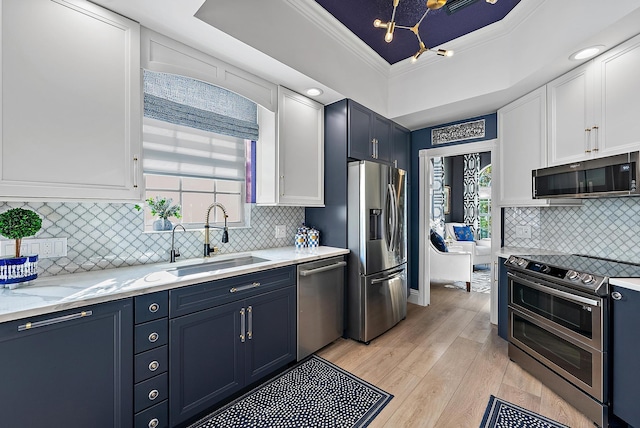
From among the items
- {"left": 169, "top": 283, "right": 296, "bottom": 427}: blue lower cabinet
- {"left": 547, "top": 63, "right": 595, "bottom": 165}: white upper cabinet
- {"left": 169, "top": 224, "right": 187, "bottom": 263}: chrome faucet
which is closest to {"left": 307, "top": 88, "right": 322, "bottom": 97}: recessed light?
{"left": 169, "top": 224, "right": 187, "bottom": 263}: chrome faucet

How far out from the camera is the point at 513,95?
2812mm

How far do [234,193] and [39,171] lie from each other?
1498mm

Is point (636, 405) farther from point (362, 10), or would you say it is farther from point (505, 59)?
point (362, 10)

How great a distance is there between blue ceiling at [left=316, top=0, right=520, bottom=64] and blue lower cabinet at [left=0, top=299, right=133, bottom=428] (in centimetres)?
268

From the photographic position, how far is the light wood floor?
186 cm

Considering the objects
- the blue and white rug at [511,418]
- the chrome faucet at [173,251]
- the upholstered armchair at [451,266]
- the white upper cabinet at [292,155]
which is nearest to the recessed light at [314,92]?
the white upper cabinet at [292,155]

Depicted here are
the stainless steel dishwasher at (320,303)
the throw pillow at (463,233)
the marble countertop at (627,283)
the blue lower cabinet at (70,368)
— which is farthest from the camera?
the throw pillow at (463,233)

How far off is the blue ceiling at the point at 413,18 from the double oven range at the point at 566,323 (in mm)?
2164

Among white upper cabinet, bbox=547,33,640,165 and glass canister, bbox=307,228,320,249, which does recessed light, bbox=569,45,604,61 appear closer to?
white upper cabinet, bbox=547,33,640,165

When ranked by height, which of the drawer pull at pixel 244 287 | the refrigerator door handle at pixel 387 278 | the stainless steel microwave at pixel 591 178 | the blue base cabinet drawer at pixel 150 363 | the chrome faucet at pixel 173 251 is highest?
the stainless steel microwave at pixel 591 178

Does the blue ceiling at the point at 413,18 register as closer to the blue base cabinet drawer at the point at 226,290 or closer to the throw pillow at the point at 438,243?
the blue base cabinet drawer at the point at 226,290

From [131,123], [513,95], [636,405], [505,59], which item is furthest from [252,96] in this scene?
[636,405]

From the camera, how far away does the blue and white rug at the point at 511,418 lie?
1765mm

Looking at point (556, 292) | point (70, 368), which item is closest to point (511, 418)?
point (556, 292)
